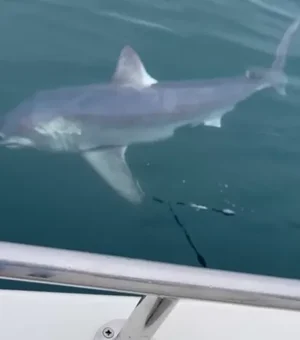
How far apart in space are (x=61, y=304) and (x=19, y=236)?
1443mm

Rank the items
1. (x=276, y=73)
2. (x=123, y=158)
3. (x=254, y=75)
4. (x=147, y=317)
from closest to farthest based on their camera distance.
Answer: (x=147, y=317), (x=123, y=158), (x=254, y=75), (x=276, y=73)

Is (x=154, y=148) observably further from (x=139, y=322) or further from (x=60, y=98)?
(x=139, y=322)

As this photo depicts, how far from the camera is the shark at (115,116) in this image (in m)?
3.28

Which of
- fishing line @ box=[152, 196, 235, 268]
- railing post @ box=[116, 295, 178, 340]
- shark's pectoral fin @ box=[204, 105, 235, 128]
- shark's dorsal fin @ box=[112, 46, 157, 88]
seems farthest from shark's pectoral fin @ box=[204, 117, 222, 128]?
railing post @ box=[116, 295, 178, 340]

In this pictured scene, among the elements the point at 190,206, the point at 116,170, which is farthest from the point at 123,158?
the point at 190,206

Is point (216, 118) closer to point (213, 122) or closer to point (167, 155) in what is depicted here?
point (213, 122)

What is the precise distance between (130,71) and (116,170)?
0.49 metres

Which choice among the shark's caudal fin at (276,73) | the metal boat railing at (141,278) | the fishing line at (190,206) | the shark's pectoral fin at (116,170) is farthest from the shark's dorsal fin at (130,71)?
the metal boat railing at (141,278)

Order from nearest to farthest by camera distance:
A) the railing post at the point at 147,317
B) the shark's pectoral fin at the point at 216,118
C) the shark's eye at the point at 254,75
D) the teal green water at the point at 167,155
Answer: the railing post at the point at 147,317
the teal green water at the point at 167,155
the shark's pectoral fin at the point at 216,118
the shark's eye at the point at 254,75

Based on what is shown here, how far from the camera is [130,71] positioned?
336cm

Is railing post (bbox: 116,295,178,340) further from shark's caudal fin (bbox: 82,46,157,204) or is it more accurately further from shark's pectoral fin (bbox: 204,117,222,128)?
shark's pectoral fin (bbox: 204,117,222,128)

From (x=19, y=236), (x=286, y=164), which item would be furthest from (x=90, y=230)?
(x=286, y=164)

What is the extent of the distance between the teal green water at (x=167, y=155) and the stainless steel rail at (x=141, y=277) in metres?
1.99

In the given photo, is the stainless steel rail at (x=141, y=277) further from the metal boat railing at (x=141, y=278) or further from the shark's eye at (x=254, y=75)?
the shark's eye at (x=254, y=75)
